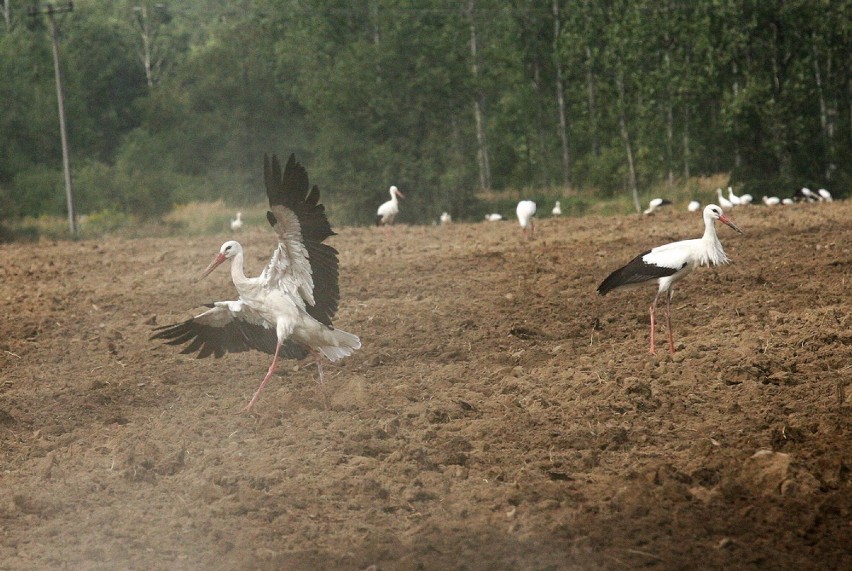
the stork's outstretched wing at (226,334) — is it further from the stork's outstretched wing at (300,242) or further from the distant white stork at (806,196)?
the distant white stork at (806,196)

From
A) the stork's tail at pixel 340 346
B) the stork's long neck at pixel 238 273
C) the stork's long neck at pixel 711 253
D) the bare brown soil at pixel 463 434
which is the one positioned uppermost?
the stork's long neck at pixel 238 273

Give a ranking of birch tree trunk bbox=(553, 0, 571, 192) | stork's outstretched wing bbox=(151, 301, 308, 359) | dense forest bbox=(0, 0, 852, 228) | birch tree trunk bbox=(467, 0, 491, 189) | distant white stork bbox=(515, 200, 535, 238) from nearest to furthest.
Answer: stork's outstretched wing bbox=(151, 301, 308, 359)
distant white stork bbox=(515, 200, 535, 238)
dense forest bbox=(0, 0, 852, 228)
birch tree trunk bbox=(553, 0, 571, 192)
birch tree trunk bbox=(467, 0, 491, 189)

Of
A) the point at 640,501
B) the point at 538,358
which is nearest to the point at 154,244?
the point at 538,358

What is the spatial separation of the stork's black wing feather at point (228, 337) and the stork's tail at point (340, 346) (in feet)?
1.16

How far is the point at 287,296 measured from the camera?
960 centimetres

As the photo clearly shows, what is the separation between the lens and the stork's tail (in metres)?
9.84

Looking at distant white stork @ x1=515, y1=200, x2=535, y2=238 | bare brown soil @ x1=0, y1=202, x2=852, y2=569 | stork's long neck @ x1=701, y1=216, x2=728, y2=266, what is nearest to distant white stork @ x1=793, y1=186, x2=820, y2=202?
distant white stork @ x1=515, y1=200, x2=535, y2=238

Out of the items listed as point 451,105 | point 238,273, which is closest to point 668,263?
point 238,273

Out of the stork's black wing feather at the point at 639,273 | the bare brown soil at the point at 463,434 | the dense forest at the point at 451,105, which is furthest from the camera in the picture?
the dense forest at the point at 451,105

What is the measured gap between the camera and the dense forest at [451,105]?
3741 cm

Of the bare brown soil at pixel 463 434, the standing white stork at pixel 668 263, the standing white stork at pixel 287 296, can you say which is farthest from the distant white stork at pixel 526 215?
the standing white stork at pixel 287 296

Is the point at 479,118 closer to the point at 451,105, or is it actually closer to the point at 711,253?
the point at 451,105

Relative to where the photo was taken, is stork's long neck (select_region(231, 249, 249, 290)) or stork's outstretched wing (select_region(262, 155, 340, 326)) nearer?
stork's outstretched wing (select_region(262, 155, 340, 326))

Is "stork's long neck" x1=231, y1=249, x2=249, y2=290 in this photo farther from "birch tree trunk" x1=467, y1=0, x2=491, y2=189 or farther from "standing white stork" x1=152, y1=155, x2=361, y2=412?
"birch tree trunk" x1=467, y1=0, x2=491, y2=189
